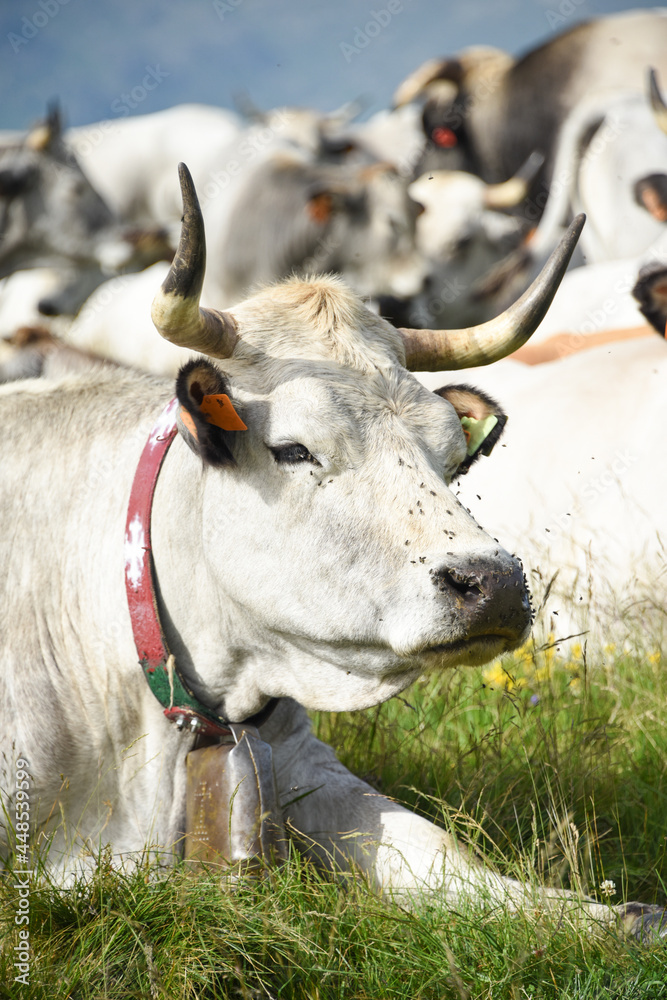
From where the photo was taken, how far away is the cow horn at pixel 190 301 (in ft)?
8.70

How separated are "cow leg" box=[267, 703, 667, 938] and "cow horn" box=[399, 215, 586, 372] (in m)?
1.22

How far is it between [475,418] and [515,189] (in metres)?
11.5

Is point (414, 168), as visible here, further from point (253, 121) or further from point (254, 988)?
point (254, 988)

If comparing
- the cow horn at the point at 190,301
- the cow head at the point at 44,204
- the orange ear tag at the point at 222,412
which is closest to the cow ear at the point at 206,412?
the orange ear tag at the point at 222,412

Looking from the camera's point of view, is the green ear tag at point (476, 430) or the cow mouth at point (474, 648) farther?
the green ear tag at point (476, 430)

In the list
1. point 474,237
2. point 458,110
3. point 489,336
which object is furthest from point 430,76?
point 489,336

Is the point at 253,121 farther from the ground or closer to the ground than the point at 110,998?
farther from the ground

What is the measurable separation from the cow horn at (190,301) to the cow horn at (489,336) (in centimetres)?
65

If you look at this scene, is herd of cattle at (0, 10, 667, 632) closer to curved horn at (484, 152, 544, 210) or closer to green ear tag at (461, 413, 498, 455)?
curved horn at (484, 152, 544, 210)

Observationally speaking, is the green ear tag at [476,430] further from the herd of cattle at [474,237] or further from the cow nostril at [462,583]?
the herd of cattle at [474,237]

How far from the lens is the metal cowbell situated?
3.00m

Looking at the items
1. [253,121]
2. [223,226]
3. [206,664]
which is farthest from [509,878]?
[253,121]

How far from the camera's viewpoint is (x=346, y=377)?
9.82 ft

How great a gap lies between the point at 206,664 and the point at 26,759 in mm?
586
